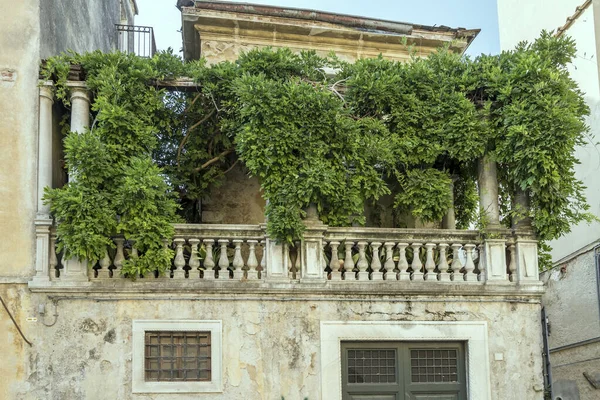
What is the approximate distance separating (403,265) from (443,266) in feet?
2.10

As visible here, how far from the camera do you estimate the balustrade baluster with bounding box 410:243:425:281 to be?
37.8 ft

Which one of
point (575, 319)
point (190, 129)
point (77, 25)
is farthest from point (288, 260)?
point (575, 319)

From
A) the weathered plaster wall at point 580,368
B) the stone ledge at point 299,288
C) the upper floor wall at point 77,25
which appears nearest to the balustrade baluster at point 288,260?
the stone ledge at point 299,288

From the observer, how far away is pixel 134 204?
10664 millimetres

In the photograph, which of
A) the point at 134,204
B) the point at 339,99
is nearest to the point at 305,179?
the point at 339,99

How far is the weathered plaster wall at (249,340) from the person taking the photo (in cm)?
1061

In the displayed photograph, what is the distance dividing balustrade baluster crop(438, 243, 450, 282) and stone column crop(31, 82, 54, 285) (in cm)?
583

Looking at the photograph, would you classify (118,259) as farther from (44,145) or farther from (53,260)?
(44,145)

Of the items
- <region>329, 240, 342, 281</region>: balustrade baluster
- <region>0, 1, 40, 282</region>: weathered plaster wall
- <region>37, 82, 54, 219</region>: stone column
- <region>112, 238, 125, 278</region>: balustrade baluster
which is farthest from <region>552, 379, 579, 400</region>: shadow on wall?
<region>0, 1, 40, 282</region>: weathered plaster wall

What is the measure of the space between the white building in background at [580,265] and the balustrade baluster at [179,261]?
8.02 meters

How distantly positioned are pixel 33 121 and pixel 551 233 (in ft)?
26.3

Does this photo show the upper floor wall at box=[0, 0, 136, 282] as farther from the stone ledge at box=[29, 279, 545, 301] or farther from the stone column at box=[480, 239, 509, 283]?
the stone column at box=[480, 239, 509, 283]

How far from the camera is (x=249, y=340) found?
1105cm

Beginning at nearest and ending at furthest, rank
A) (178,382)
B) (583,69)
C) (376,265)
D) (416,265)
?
(178,382) < (376,265) < (416,265) < (583,69)
